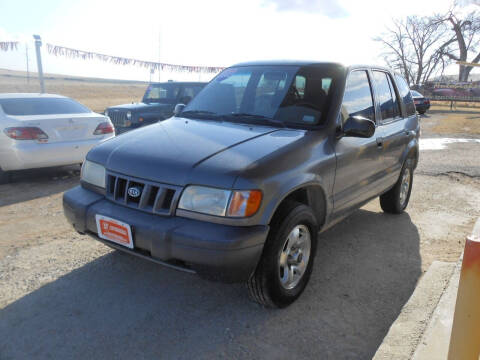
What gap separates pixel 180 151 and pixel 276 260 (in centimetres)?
100

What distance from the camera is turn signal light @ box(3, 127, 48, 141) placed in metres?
5.82

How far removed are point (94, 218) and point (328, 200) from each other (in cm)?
181

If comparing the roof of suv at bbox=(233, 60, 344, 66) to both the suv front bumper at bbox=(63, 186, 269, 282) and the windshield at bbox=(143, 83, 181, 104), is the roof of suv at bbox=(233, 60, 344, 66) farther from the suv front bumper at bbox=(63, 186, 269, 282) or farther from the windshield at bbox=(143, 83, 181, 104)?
the windshield at bbox=(143, 83, 181, 104)

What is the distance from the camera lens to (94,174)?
3129 millimetres

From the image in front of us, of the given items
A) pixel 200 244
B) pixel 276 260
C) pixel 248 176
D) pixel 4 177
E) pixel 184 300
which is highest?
pixel 248 176

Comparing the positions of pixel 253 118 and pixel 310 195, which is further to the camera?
pixel 253 118

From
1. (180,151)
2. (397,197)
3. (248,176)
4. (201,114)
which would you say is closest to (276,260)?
(248,176)

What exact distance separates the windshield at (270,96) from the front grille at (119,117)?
572 centimetres

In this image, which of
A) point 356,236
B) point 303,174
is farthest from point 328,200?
point 356,236

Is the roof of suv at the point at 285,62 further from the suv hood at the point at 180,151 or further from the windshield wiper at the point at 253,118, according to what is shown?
the suv hood at the point at 180,151

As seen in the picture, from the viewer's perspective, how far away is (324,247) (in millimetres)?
4184

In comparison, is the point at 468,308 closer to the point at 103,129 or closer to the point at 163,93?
the point at 103,129

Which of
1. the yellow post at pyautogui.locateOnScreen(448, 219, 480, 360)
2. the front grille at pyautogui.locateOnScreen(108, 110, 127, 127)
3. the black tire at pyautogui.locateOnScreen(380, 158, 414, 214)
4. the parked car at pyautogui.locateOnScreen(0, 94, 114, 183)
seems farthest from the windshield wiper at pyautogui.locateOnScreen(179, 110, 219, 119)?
the front grille at pyautogui.locateOnScreen(108, 110, 127, 127)

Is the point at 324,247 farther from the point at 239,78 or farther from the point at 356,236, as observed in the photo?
the point at 239,78
